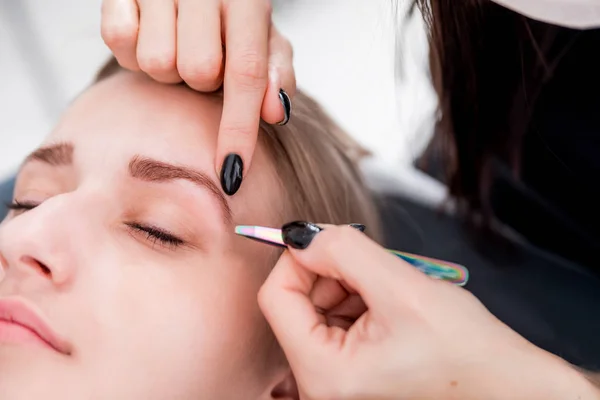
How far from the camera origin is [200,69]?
72cm

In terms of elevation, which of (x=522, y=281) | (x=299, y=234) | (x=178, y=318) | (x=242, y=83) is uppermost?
(x=242, y=83)

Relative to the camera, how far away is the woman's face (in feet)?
2.13

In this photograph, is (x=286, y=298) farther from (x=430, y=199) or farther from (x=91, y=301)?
(x=430, y=199)

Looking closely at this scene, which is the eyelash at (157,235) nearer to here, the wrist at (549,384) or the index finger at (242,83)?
the index finger at (242,83)

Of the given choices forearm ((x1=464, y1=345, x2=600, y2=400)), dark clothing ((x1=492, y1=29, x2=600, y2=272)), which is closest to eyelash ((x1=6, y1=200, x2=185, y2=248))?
forearm ((x1=464, y1=345, x2=600, y2=400))

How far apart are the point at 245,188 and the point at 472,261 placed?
2.14 ft

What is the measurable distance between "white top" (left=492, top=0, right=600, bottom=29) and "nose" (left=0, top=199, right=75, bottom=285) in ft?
2.05

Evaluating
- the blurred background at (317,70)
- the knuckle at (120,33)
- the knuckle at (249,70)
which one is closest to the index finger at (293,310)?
the knuckle at (249,70)

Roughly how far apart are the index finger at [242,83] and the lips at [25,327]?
272 millimetres

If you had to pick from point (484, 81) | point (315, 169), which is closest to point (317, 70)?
point (484, 81)

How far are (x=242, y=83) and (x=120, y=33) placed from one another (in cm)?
18

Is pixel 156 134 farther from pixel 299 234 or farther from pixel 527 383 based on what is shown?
pixel 527 383

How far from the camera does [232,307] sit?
0.72 m

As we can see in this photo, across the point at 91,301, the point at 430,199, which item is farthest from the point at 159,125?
the point at 430,199
